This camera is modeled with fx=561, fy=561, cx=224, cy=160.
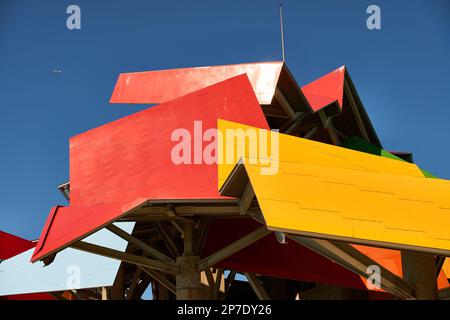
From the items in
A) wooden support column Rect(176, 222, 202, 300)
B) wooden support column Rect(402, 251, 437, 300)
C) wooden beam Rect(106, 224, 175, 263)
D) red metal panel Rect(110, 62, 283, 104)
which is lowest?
wooden support column Rect(402, 251, 437, 300)

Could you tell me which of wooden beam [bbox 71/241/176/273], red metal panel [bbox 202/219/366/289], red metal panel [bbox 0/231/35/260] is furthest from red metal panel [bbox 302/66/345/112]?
red metal panel [bbox 0/231/35/260]

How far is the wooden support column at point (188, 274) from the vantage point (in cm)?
1636

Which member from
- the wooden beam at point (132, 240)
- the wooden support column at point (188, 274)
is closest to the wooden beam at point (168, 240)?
the wooden support column at point (188, 274)

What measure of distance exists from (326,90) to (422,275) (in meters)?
16.9

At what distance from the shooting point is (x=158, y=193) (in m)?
14.2

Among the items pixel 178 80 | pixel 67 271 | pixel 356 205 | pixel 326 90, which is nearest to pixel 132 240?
pixel 67 271

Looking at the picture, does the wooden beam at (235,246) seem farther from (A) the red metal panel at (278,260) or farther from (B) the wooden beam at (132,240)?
(A) the red metal panel at (278,260)

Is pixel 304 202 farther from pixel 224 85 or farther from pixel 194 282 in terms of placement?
pixel 194 282

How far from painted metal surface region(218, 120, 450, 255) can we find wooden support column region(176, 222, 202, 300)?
650 centimetres

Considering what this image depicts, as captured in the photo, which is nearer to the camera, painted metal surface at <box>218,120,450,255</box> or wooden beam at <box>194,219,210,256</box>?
painted metal surface at <box>218,120,450,255</box>

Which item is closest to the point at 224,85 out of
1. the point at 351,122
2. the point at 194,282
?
the point at 194,282

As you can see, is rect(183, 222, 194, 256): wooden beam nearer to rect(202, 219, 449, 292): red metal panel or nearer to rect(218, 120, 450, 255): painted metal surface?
rect(202, 219, 449, 292): red metal panel

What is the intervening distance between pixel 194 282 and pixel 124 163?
4.26 m

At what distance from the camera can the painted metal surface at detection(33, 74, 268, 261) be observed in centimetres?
1405
